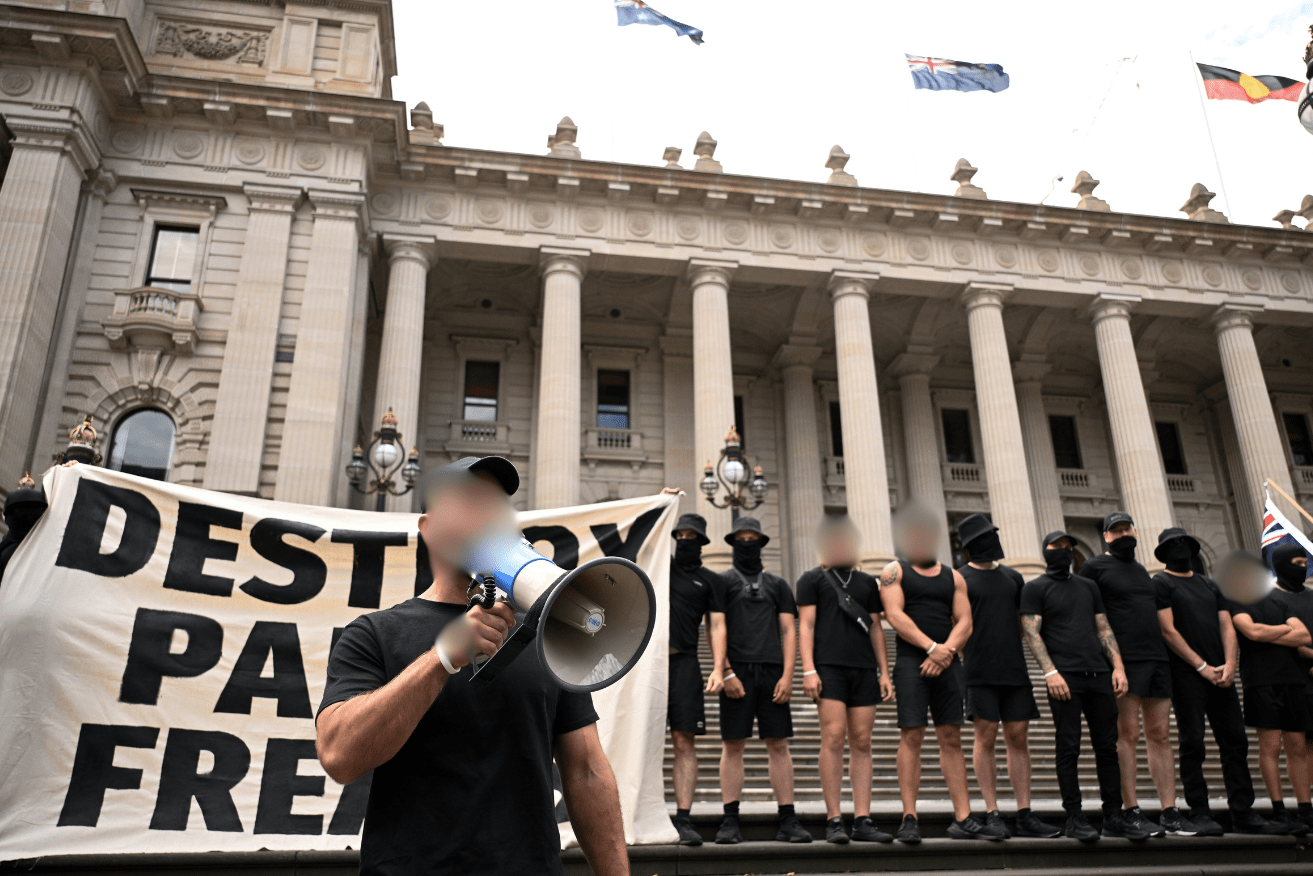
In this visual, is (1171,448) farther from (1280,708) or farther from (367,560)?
(367,560)

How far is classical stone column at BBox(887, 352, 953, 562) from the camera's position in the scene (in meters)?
28.0

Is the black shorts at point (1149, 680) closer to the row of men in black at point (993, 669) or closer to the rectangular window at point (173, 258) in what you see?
the row of men in black at point (993, 669)

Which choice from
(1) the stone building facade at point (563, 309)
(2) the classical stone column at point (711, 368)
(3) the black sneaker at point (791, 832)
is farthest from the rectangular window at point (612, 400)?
(3) the black sneaker at point (791, 832)

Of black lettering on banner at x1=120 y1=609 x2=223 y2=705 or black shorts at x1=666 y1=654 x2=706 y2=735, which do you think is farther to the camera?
black shorts at x1=666 y1=654 x2=706 y2=735

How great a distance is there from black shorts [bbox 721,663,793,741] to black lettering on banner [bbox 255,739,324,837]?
2.77m

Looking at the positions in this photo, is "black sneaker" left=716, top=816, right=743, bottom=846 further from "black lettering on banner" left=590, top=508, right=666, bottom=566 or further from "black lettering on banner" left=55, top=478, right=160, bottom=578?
"black lettering on banner" left=55, top=478, right=160, bottom=578

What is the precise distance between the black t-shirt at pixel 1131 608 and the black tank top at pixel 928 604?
4.05 feet

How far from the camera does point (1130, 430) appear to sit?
2345 cm

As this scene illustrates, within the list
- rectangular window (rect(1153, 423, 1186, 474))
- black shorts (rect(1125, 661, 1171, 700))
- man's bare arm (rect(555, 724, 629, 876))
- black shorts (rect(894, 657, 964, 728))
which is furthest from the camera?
rectangular window (rect(1153, 423, 1186, 474))

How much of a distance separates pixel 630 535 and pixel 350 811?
265cm

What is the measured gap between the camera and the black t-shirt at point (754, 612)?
6684 millimetres

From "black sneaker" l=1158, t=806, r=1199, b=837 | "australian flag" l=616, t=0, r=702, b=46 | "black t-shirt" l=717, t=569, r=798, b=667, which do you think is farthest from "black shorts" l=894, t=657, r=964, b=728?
"australian flag" l=616, t=0, r=702, b=46

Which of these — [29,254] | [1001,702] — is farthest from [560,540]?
[29,254]

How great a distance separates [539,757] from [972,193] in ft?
83.6
